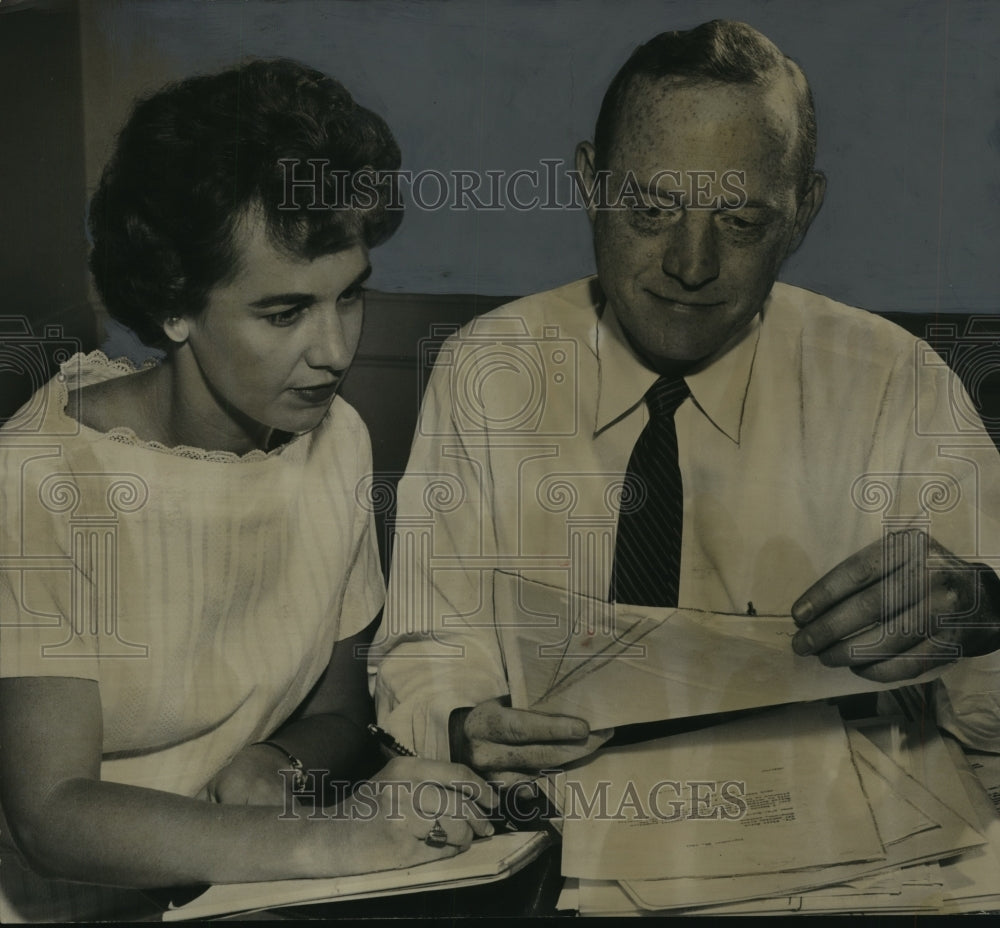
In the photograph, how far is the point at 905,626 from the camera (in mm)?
3643

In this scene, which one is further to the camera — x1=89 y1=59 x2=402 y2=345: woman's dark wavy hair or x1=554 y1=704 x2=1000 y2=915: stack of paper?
x1=554 y1=704 x2=1000 y2=915: stack of paper

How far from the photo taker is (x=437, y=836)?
362 centimetres

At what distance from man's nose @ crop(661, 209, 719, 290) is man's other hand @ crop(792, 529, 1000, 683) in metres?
0.82

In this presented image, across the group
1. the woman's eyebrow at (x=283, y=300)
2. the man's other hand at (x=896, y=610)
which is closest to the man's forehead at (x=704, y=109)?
the woman's eyebrow at (x=283, y=300)

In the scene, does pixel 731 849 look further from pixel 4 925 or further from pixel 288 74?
pixel 288 74

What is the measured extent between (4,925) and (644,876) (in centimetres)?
166

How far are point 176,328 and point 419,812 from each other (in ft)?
4.48

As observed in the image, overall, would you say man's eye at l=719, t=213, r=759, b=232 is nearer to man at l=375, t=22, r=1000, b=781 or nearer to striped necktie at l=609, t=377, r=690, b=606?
man at l=375, t=22, r=1000, b=781

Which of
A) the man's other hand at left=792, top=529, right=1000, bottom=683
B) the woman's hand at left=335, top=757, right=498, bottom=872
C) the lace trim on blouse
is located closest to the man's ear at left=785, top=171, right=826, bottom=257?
the man's other hand at left=792, top=529, right=1000, bottom=683

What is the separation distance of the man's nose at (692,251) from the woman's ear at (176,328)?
3.97ft

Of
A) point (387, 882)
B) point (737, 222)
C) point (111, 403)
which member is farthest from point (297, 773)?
point (737, 222)

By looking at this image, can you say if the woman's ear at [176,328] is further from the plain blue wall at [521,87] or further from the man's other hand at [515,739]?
the man's other hand at [515,739]

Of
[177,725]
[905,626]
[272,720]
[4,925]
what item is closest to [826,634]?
[905,626]

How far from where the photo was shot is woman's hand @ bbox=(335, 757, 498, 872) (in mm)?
3623
